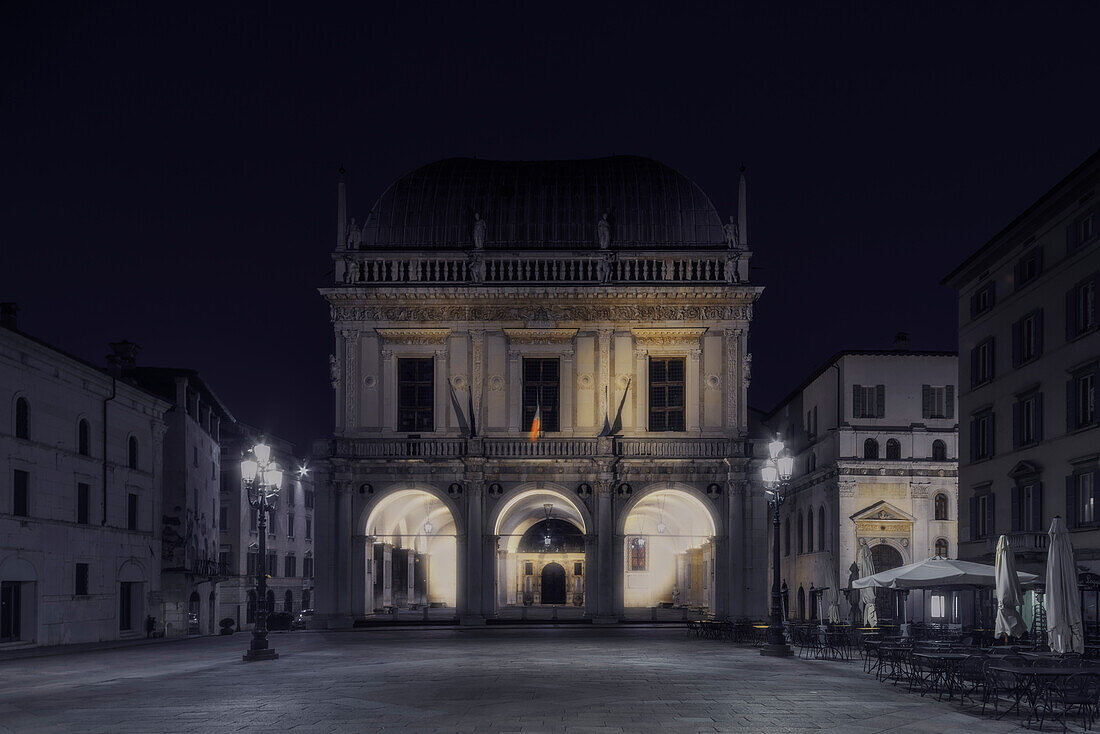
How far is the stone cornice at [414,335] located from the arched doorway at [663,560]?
15.0m

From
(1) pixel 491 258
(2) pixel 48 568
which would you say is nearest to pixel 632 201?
(1) pixel 491 258

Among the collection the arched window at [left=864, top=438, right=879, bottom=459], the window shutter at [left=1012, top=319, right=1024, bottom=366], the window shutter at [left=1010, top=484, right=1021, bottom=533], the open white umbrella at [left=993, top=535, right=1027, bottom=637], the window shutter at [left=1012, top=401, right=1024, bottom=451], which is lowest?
the open white umbrella at [left=993, top=535, right=1027, bottom=637]

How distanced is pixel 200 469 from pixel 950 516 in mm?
37982

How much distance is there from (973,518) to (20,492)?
34257mm

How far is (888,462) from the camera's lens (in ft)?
211

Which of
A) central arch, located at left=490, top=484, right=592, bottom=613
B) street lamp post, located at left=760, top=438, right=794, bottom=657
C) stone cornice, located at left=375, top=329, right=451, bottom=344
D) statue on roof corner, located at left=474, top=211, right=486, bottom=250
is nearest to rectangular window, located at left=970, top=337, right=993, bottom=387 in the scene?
street lamp post, located at left=760, top=438, right=794, bottom=657

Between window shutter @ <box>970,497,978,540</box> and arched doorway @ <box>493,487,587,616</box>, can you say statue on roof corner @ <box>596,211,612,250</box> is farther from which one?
window shutter @ <box>970,497,978,540</box>

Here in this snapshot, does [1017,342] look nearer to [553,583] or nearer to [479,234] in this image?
[479,234]

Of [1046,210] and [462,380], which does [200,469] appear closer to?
[462,380]

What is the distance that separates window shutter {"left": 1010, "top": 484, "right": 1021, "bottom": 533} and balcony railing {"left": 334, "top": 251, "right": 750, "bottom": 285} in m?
18.4

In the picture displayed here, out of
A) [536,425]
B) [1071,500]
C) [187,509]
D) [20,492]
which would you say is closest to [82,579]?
[20,492]

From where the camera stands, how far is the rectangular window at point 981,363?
154 feet

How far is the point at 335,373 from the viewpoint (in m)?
57.8

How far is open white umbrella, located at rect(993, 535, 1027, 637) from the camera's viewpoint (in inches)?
1071
